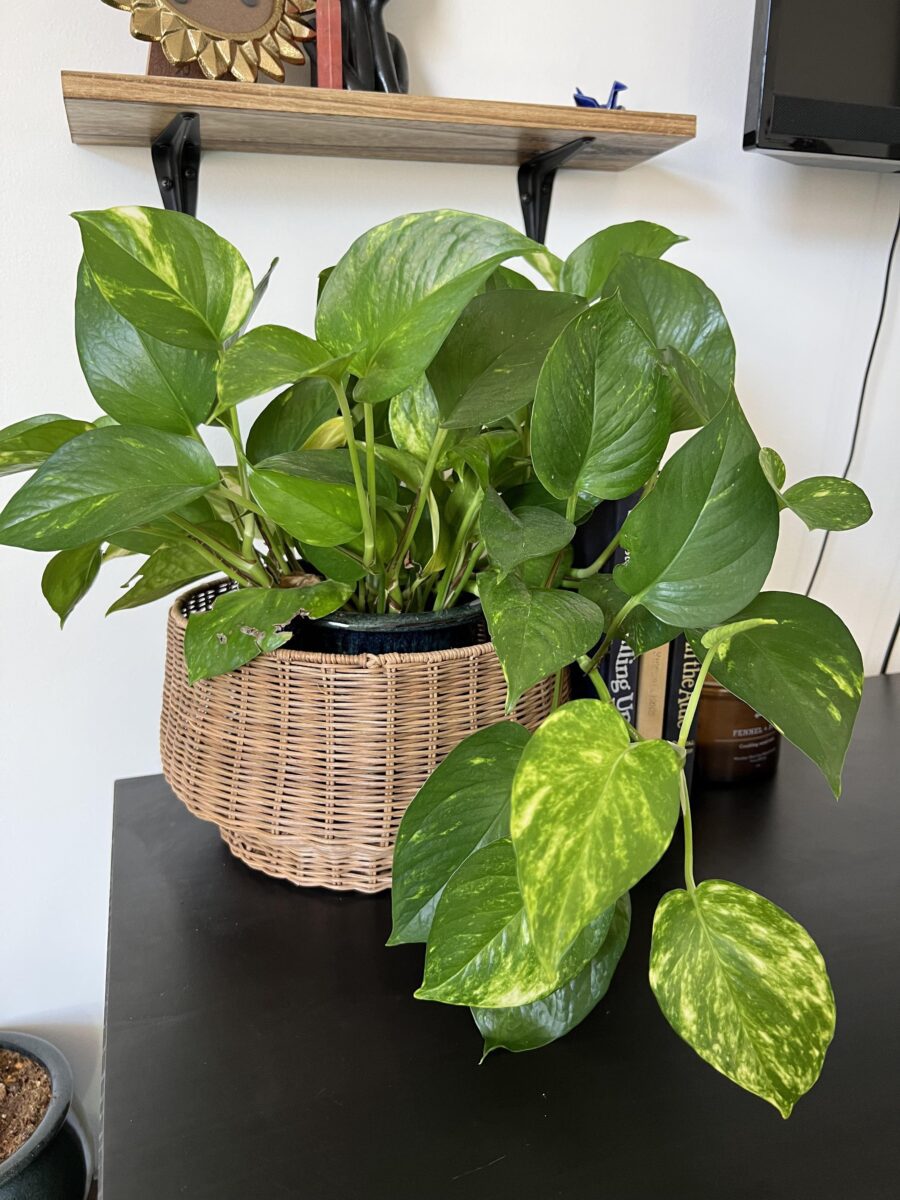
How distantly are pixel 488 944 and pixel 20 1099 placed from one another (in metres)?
0.76

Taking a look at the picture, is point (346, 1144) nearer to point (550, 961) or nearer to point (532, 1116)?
point (532, 1116)

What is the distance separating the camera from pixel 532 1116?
0.56 meters

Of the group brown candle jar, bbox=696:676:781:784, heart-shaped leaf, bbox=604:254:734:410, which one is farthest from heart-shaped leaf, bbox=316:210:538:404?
brown candle jar, bbox=696:676:781:784

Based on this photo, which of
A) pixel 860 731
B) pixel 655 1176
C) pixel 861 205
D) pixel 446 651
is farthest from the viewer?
pixel 861 205

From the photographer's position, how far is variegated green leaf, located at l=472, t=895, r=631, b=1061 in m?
0.57

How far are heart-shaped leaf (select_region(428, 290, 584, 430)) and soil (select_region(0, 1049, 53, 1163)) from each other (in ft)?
2.81

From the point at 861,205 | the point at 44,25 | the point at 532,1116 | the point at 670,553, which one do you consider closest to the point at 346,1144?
the point at 532,1116

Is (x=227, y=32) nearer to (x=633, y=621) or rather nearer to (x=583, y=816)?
(x=633, y=621)

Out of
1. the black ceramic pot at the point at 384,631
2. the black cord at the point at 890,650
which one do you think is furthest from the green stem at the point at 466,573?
the black cord at the point at 890,650

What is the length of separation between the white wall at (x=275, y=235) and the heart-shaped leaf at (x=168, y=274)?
1.49ft

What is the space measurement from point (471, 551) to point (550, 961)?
15.2 inches

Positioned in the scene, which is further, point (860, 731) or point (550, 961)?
point (860, 731)

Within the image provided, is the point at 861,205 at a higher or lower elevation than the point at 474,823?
higher

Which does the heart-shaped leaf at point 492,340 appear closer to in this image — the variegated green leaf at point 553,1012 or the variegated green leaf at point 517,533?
the variegated green leaf at point 517,533
